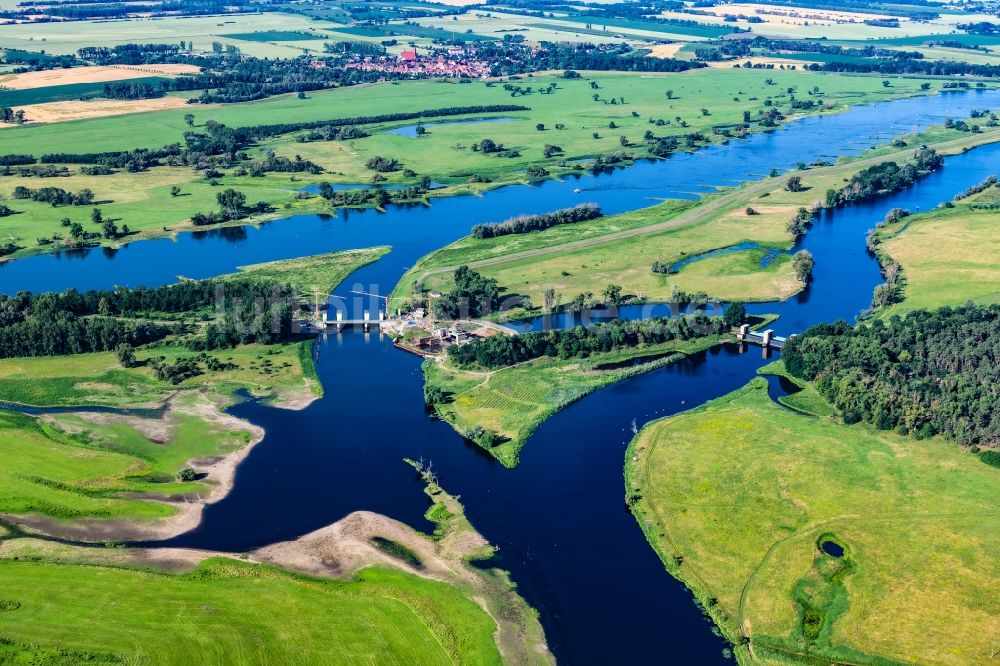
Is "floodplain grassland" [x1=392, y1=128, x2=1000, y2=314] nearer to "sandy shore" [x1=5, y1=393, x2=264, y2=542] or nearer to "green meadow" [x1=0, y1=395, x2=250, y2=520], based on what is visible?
"sandy shore" [x1=5, y1=393, x2=264, y2=542]

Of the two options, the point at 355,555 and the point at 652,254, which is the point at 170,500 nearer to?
the point at 355,555

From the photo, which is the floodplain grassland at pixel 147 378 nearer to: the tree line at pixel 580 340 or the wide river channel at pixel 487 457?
the wide river channel at pixel 487 457

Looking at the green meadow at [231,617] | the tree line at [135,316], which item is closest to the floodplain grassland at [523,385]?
the green meadow at [231,617]

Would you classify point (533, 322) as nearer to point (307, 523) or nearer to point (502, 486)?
point (502, 486)

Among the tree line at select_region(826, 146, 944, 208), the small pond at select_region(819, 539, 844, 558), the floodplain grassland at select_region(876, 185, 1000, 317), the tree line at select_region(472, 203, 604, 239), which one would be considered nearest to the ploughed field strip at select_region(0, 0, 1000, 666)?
the small pond at select_region(819, 539, 844, 558)

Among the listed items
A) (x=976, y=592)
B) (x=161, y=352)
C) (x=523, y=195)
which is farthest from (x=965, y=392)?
(x=523, y=195)

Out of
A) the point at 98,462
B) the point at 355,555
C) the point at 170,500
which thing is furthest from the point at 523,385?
the point at 98,462
